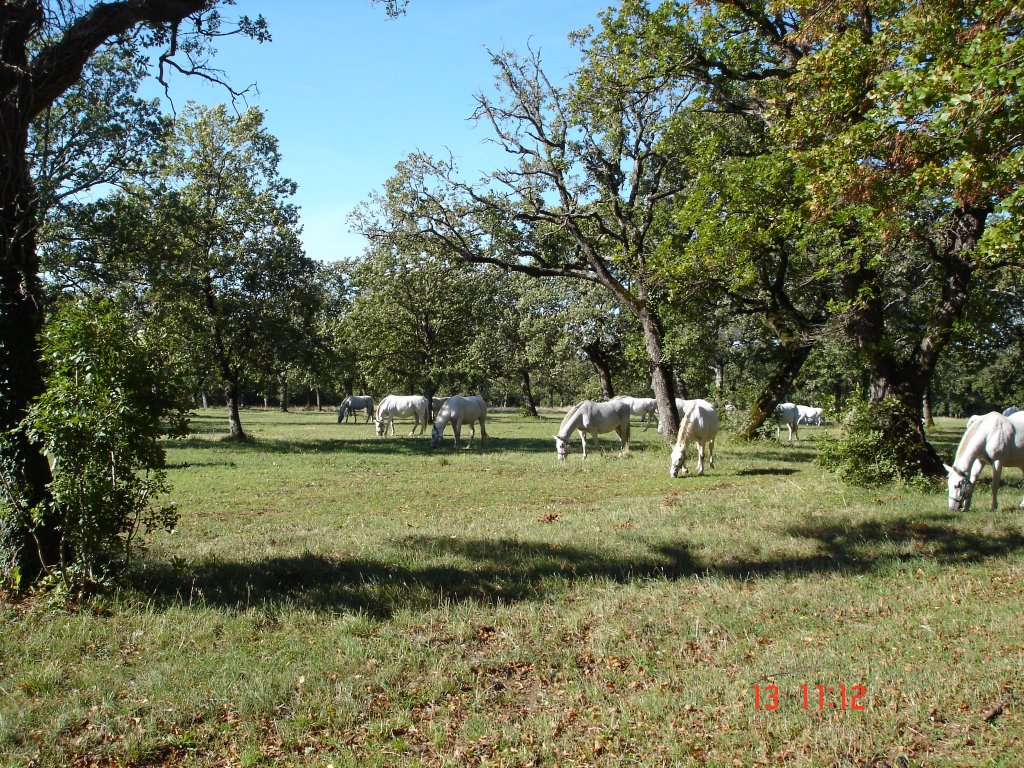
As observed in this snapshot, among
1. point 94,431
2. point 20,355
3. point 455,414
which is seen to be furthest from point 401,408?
point 94,431

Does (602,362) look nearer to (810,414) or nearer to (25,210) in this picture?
(810,414)

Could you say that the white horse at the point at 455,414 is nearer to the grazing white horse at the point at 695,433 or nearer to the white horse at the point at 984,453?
the grazing white horse at the point at 695,433

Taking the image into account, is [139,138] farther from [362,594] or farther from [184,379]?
[362,594]

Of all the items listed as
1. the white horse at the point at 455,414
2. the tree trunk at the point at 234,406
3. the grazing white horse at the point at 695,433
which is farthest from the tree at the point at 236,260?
the grazing white horse at the point at 695,433

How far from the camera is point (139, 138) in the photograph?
919 inches

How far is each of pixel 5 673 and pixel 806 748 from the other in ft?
19.6

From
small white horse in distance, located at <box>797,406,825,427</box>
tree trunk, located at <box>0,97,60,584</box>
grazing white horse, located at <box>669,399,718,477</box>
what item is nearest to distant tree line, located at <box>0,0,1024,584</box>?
tree trunk, located at <box>0,97,60,584</box>

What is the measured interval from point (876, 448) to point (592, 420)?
33.4ft

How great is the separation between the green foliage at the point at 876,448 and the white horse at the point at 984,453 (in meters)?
1.79

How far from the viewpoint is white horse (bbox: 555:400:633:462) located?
885 inches

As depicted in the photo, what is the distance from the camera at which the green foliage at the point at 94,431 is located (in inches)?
266

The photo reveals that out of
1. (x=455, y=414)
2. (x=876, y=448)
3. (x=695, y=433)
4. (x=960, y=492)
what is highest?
(x=455, y=414)

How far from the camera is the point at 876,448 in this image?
14.1 metres

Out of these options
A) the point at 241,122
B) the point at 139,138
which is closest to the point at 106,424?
the point at 139,138
